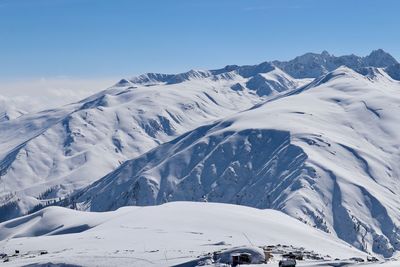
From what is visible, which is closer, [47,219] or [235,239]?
[235,239]

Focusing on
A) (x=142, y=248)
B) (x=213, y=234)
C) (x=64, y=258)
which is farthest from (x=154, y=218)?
(x=64, y=258)

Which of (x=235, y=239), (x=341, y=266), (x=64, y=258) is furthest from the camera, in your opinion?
(x=235, y=239)

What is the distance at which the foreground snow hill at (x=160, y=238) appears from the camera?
100812mm

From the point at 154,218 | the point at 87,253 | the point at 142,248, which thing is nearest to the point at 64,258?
the point at 87,253

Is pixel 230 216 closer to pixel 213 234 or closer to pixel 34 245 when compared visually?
pixel 213 234

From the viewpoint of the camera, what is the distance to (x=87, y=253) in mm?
106500

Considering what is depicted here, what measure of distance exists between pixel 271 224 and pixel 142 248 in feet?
146

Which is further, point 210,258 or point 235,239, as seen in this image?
point 235,239

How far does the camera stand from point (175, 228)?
138m

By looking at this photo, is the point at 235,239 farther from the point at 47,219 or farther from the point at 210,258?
the point at 47,219

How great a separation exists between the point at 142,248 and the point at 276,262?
100ft

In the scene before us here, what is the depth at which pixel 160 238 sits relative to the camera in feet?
404

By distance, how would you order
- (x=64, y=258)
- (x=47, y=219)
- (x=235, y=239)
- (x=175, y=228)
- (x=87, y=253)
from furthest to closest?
(x=47, y=219) < (x=175, y=228) < (x=235, y=239) < (x=87, y=253) < (x=64, y=258)

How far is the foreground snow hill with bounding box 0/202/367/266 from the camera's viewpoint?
3969 inches
